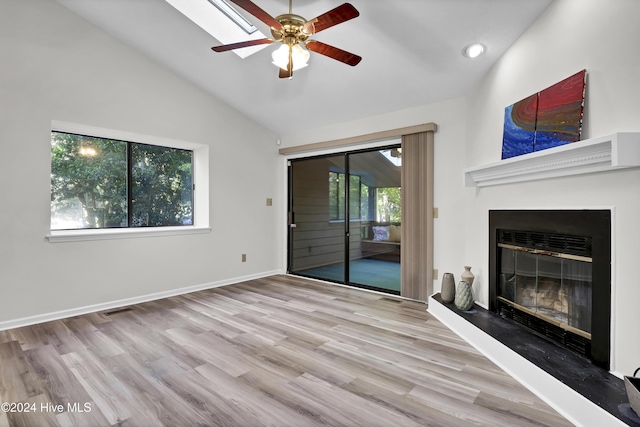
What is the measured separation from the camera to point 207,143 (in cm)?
450

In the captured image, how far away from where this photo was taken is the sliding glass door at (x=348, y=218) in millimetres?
4352

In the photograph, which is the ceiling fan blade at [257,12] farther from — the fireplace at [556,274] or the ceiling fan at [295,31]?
the fireplace at [556,274]

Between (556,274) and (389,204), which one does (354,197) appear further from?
(556,274)

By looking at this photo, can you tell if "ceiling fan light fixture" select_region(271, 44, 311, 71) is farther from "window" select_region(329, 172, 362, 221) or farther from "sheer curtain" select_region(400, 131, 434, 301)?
"window" select_region(329, 172, 362, 221)

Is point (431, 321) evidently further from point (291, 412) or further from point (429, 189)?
point (291, 412)

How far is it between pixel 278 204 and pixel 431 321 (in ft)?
10.5

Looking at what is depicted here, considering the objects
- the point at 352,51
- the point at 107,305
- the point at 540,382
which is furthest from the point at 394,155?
the point at 107,305

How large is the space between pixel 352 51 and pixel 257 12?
1.35 m

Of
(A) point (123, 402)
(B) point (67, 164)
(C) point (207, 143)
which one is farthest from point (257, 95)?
(A) point (123, 402)

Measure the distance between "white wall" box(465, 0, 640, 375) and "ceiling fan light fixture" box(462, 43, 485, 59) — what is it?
221 mm

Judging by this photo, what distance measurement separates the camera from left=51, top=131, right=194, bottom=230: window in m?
3.59

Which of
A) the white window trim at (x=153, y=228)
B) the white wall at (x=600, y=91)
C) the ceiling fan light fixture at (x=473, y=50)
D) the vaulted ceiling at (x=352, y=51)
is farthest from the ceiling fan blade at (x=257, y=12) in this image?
the white window trim at (x=153, y=228)

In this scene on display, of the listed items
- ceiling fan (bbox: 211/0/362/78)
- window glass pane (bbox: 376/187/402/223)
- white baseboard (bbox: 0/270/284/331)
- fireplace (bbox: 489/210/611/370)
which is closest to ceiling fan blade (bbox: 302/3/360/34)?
ceiling fan (bbox: 211/0/362/78)

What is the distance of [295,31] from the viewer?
2.33 m
